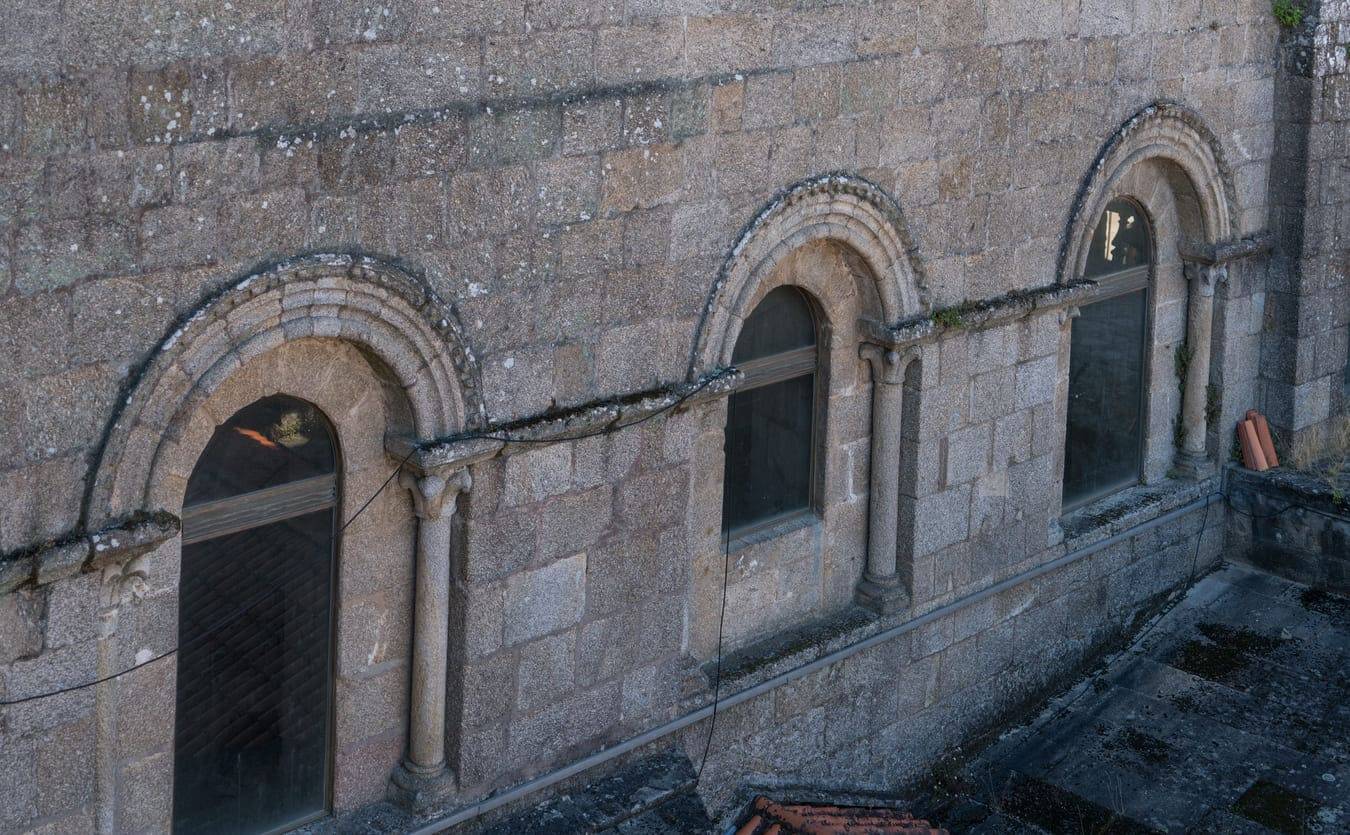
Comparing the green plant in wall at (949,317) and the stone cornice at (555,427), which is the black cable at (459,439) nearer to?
the stone cornice at (555,427)

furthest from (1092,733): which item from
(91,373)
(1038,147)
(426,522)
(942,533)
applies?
(91,373)

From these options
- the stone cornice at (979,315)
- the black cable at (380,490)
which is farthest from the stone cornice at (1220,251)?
the black cable at (380,490)

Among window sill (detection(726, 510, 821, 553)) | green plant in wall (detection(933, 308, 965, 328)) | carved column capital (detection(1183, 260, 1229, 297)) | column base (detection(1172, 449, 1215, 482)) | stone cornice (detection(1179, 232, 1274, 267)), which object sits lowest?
window sill (detection(726, 510, 821, 553))

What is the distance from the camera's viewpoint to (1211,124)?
11.4 m

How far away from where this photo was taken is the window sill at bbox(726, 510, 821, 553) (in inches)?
361

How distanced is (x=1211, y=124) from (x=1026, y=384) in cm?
230

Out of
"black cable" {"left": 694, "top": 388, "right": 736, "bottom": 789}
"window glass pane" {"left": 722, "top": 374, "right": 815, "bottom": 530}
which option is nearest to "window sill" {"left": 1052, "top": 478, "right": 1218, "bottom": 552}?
"window glass pane" {"left": 722, "top": 374, "right": 815, "bottom": 530}

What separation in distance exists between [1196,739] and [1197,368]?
8.56ft

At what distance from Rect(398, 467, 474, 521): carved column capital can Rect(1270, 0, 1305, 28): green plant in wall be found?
6769mm

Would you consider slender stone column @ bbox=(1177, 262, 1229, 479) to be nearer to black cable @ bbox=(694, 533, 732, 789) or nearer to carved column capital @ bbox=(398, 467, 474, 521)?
black cable @ bbox=(694, 533, 732, 789)

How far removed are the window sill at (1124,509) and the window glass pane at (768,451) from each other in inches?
82.1

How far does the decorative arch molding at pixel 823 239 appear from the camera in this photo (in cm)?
842

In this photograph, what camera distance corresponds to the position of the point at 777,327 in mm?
9203

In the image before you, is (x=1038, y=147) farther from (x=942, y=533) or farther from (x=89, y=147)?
(x=89, y=147)
